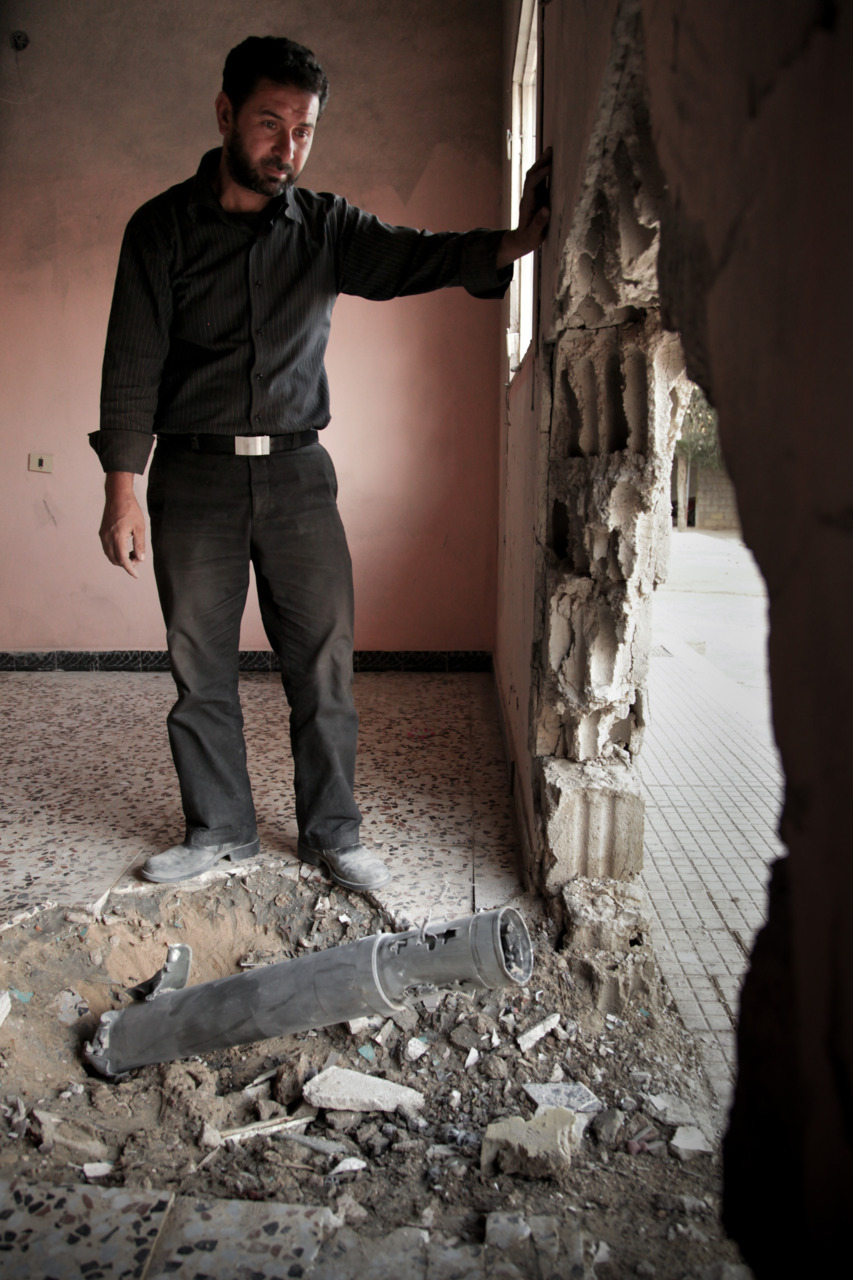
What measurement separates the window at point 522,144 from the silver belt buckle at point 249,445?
3.45 feet

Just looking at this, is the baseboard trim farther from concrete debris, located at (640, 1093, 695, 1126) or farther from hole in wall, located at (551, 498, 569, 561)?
concrete debris, located at (640, 1093, 695, 1126)

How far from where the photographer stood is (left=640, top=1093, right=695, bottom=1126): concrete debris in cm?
139

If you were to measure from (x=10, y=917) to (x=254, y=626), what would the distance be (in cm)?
275

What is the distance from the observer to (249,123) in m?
1.76

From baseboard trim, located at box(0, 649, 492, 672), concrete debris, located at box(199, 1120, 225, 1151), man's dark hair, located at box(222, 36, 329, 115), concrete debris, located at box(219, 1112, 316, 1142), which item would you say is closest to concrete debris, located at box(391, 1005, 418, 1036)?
concrete debris, located at box(219, 1112, 316, 1142)

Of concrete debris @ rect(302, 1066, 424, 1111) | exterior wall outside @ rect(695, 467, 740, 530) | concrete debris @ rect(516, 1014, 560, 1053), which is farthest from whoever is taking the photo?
exterior wall outside @ rect(695, 467, 740, 530)

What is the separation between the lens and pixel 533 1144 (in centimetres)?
130

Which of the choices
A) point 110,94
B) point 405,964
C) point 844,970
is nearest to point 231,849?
point 405,964

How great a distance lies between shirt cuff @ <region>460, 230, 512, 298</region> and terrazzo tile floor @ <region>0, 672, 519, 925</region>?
1.33m

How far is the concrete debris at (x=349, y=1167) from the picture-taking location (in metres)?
1.33

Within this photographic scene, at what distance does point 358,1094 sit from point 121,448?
1404mm

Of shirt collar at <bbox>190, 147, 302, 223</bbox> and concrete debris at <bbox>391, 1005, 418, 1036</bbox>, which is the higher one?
shirt collar at <bbox>190, 147, 302, 223</bbox>

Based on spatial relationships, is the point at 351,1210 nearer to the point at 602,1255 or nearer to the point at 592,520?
the point at 602,1255

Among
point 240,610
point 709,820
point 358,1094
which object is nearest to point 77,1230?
point 358,1094
